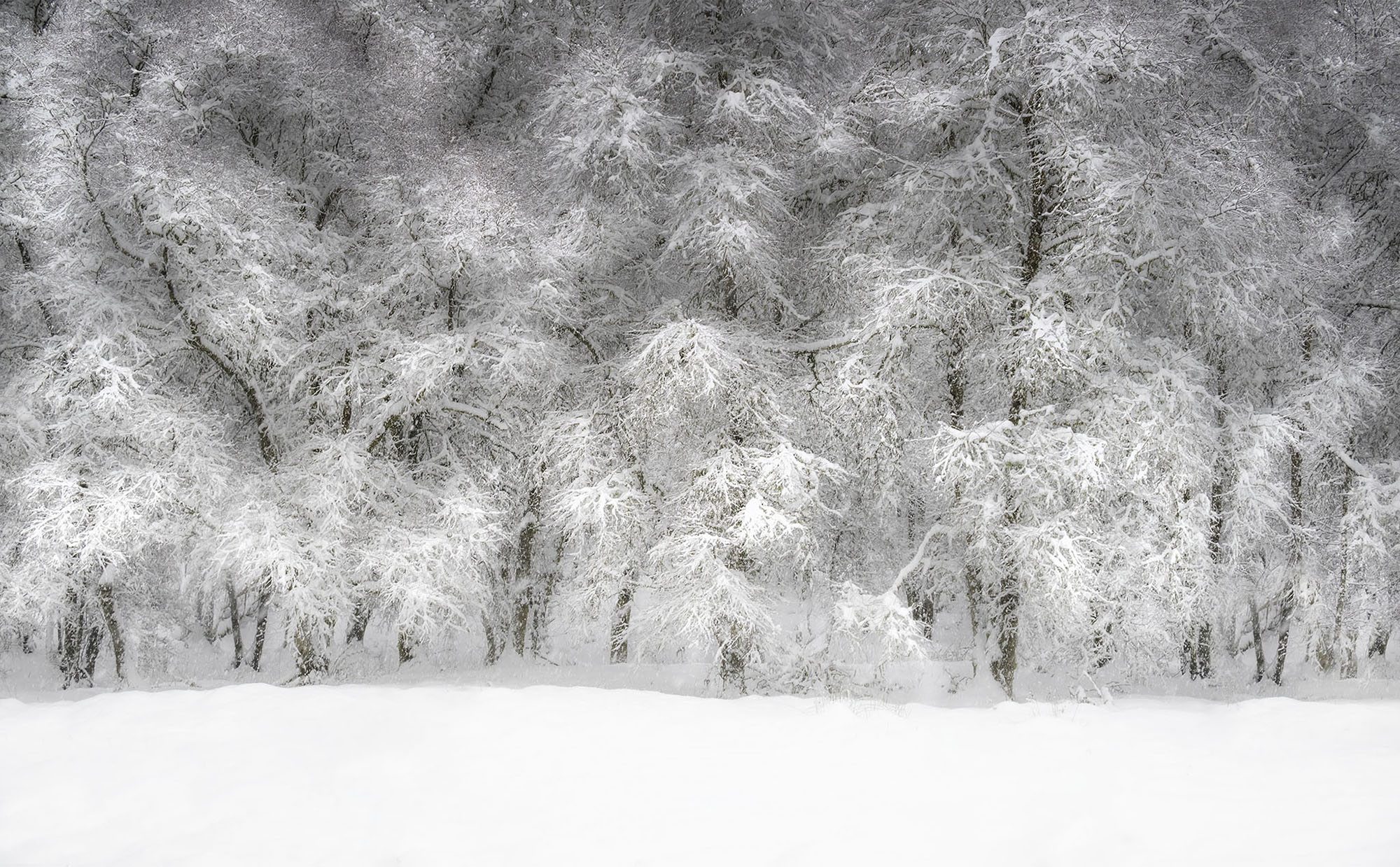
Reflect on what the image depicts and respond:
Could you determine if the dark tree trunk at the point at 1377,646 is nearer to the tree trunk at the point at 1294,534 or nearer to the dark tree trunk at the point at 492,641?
the tree trunk at the point at 1294,534

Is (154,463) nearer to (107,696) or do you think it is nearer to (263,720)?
(107,696)

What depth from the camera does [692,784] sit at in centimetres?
589

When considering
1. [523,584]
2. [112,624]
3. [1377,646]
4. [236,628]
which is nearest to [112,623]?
[112,624]

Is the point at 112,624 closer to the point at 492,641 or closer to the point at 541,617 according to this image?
the point at 492,641

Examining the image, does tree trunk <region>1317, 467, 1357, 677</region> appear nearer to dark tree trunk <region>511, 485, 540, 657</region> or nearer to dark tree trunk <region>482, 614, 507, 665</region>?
dark tree trunk <region>511, 485, 540, 657</region>

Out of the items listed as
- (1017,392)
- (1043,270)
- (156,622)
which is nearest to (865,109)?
(1043,270)

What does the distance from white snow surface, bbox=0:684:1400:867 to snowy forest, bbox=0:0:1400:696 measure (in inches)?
88.1

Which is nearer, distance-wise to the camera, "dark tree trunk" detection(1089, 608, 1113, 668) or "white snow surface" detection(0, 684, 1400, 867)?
"white snow surface" detection(0, 684, 1400, 867)

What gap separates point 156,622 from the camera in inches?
497

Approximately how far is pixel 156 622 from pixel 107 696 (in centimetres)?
574

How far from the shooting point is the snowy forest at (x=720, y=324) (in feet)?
30.2

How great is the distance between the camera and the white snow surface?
5.04 metres

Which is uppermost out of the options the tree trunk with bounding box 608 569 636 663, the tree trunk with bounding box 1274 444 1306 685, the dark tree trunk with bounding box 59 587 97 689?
the tree trunk with bounding box 1274 444 1306 685

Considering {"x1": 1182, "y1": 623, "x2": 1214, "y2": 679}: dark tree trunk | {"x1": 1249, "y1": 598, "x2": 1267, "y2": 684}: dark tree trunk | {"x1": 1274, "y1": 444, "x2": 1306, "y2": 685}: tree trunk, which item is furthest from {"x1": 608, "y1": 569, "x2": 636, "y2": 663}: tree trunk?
{"x1": 1249, "y1": 598, "x2": 1267, "y2": 684}: dark tree trunk
